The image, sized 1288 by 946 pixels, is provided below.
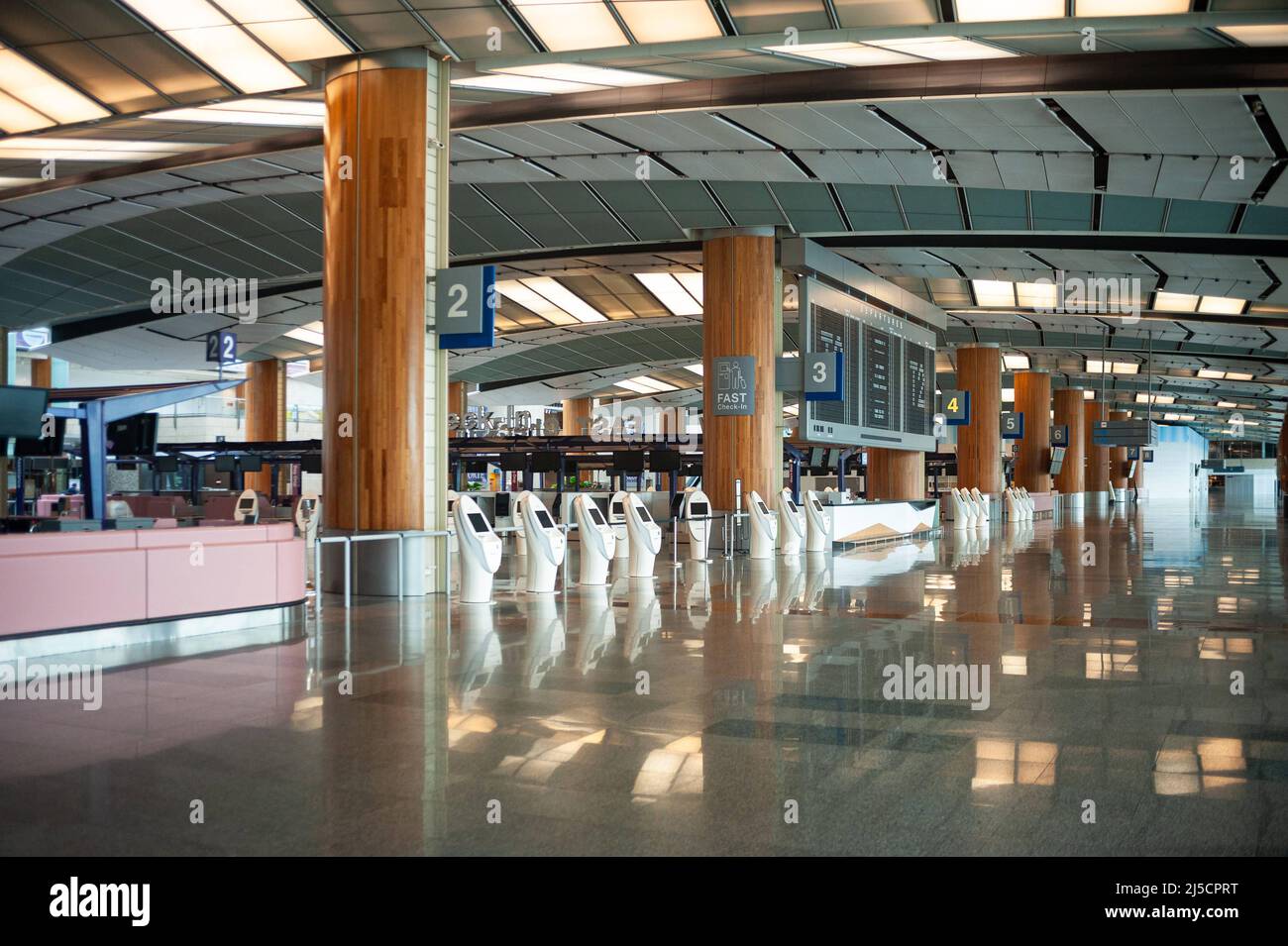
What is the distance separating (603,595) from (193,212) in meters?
12.5

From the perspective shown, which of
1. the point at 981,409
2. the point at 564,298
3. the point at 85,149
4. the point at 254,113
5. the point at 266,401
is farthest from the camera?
the point at 981,409

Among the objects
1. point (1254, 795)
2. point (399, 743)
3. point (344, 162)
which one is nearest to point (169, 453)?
point (344, 162)

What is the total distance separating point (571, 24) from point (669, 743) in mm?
8994

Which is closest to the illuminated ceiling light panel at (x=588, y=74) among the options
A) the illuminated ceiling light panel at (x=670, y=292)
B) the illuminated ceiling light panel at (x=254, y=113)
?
the illuminated ceiling light panel at (x=254, y=113)

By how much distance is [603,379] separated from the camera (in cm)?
4691

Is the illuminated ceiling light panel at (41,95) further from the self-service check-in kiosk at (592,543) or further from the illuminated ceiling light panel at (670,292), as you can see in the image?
the illuminated ceiling light panel at (670,292)

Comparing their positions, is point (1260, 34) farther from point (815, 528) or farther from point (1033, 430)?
point (1033, 430)

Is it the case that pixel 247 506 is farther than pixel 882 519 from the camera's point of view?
No

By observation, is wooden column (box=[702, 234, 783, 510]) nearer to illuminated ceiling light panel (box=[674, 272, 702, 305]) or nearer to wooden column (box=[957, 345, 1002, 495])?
illuminated ceiling light panel (box=[674, 272, 702, 305])

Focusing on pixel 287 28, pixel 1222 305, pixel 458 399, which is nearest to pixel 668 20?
pixel 287 28

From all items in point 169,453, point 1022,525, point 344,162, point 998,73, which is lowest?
point 1022,525

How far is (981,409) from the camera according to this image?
38.3 metres

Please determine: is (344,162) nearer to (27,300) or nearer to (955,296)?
(27,300)

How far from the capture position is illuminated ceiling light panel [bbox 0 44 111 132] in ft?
42.2
